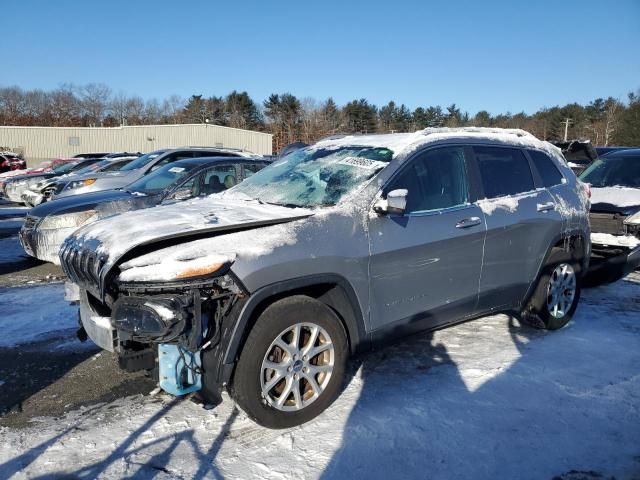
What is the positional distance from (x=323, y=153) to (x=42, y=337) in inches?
122

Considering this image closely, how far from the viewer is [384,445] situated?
2.98 metres

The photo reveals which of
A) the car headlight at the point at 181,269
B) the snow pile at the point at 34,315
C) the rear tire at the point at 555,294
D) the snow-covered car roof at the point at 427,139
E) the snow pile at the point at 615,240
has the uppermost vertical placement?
the snow-covered car roof at the point at 427,139

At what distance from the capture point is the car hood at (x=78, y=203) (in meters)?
6.96

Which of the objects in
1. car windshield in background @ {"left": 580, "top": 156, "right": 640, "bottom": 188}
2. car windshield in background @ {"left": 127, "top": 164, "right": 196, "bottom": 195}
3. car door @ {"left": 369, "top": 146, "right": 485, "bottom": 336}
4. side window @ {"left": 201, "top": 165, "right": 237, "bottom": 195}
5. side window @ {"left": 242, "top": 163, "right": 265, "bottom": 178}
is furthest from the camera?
side window @ {"left": 242, "top": 163, "right": 265, "bottom": 178}

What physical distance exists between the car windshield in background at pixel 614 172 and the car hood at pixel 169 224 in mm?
6019

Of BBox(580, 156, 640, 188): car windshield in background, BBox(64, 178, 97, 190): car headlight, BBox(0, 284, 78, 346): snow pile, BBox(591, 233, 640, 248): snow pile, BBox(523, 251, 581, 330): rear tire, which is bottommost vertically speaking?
BBox(0, 284, 78, 346): snow pile

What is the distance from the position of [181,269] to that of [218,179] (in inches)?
199

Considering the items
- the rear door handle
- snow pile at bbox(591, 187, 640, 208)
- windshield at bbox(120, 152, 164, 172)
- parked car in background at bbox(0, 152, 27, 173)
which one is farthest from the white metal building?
the rear door handle

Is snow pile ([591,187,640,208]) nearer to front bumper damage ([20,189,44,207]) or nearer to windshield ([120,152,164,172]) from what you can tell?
windshield ([120,152,164,172])

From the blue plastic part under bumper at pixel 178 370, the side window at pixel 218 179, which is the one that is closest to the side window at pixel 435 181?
the blue plastic part under bumper at pixel 178 370

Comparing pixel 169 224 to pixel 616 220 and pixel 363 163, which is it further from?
pixel 616 220

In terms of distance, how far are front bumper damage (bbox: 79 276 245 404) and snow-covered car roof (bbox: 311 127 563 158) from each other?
1.76 meters

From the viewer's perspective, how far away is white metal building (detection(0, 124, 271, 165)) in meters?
42.5

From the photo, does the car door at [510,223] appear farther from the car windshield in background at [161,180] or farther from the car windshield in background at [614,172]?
the car windshield in background at [161,180]
